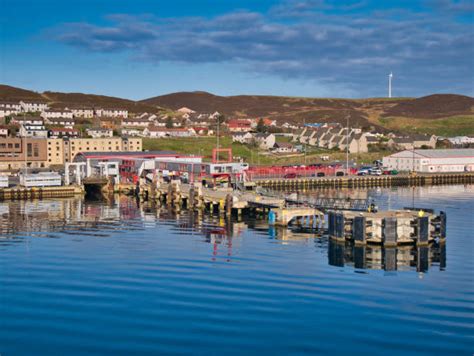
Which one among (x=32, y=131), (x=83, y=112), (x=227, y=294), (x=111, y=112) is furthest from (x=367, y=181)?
(x=111, y=112)

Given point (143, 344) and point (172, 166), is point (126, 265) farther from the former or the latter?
point (172, 166)

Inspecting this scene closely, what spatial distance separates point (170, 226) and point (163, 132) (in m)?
100

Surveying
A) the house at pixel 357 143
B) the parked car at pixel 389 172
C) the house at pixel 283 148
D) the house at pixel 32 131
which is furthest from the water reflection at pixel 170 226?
the house at pixel 357 143

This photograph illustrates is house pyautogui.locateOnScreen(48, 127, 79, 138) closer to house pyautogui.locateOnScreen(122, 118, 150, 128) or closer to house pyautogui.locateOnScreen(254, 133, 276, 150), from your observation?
house pyautogui.locateOnScreen(122, 118, 150, 128)

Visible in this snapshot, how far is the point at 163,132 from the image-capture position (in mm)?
152625

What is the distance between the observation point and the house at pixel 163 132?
497 ft

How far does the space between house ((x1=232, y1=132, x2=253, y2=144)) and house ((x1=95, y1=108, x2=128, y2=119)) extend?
168 ft

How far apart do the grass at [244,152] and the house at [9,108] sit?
Result: 163 ft

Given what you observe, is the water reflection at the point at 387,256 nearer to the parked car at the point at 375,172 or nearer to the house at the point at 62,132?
the parked car at the point at 375,172

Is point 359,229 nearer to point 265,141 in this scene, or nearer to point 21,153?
point 21,153

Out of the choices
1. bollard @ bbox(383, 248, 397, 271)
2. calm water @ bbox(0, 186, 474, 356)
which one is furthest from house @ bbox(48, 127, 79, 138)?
bollard @ bbox(383, 248, 397, 271)

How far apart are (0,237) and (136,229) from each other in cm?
1032

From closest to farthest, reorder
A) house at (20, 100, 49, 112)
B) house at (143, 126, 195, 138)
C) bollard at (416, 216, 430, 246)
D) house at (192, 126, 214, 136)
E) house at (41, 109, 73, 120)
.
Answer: bollard at (416, 216, 430, 246) < house at (143, 126, 195, 138) < house at (192, 126, 214, 136) < house at (41, 109, 73, 120) < house at (20, 100, 49, 112)

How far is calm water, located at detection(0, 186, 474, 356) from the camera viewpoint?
78.7ft
